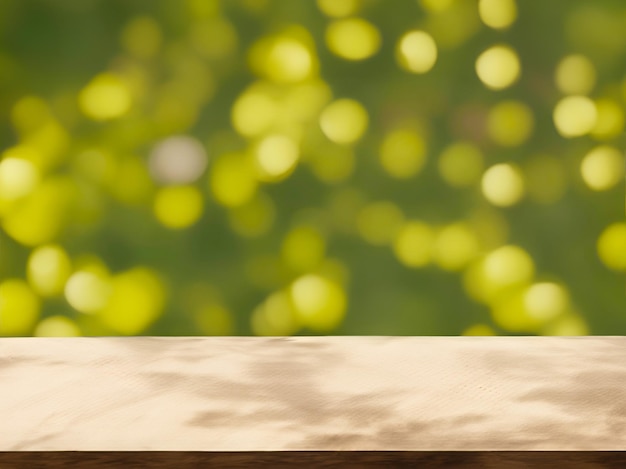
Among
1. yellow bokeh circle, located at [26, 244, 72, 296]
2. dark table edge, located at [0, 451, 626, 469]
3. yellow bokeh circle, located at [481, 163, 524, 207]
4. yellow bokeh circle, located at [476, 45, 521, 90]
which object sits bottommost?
dark table edge, located at [0, 451, 626, 469]

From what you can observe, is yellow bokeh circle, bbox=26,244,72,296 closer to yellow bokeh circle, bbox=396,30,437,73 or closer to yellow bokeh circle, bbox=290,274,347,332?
yellow bokeh circle, bbox=290,274,347,332

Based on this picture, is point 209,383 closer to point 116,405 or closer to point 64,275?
point 116,405

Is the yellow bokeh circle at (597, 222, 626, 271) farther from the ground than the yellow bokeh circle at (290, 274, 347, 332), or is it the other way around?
the yellow bokeh circle at (597, 222, 626, 271)

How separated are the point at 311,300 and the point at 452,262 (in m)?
0.16

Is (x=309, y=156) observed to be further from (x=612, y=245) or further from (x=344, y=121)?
(x=612, y=245)

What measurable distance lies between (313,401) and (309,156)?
30 centimetres

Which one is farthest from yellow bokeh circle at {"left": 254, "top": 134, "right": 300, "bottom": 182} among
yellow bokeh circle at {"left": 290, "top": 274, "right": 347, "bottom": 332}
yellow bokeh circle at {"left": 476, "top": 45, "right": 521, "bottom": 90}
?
yellow bokeh circle at {"left": 476, "top": 45, "right": 521, "bottom": 90}

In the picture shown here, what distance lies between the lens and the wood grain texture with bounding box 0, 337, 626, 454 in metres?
0.54

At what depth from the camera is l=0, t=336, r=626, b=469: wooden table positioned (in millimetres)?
522

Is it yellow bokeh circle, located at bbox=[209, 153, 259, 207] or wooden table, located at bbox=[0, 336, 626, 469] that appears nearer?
wooden table, located at bbox=[0, 336, 626, 469]

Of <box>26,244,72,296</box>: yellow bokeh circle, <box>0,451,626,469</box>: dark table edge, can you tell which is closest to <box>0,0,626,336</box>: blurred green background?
<box>26,244,72,296</box>: yellow bokeh circle

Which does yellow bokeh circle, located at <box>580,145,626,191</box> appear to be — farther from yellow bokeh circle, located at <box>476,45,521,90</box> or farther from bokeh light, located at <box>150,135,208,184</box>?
bokeh light, located at <box>150,135,208,184</box>

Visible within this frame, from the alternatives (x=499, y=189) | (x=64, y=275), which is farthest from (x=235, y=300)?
(x=499, y=189)

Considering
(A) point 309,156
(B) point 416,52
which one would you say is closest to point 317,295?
(A) point 309,156
